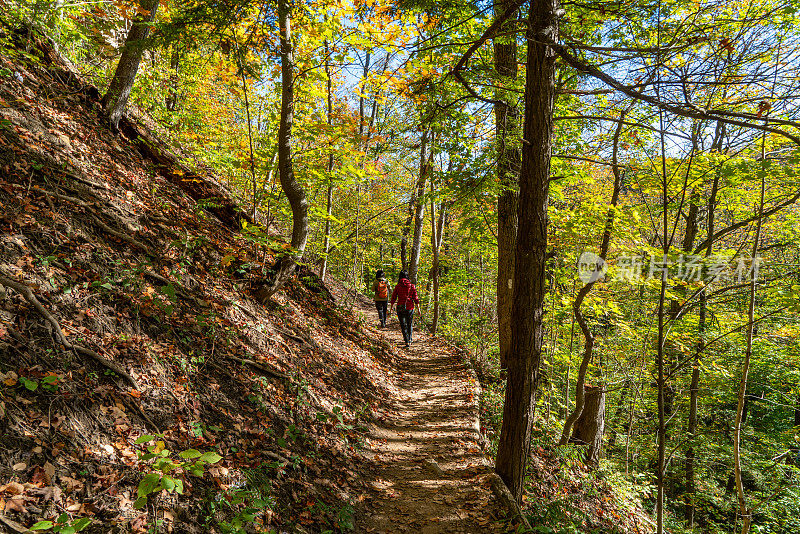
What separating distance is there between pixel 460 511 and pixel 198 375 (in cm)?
347

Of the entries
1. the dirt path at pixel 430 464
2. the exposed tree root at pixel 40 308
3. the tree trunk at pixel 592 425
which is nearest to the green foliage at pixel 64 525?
the exposed tree root at pixel 40 308

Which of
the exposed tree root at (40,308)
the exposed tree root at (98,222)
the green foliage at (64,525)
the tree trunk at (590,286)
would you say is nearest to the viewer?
the green foliage at (64,525)

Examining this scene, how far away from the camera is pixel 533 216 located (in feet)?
12.9

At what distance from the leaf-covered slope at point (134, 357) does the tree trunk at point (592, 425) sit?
603cm

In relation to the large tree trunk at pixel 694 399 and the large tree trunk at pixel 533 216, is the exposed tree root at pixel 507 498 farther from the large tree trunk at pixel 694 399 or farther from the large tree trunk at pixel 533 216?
the large tree trunk at pixel 694 399

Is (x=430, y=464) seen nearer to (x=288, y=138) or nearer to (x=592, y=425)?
(x=288, y=138)

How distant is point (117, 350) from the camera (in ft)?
11.1

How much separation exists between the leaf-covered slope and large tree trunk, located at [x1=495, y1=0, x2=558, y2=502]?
2426 mm

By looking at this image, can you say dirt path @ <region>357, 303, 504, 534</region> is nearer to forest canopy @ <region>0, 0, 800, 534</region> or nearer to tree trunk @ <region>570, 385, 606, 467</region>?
forest canopy @ <region>0, 0, 800, 534</region>

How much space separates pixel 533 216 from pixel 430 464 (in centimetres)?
386

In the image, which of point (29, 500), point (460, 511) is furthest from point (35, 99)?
point (460, 511)

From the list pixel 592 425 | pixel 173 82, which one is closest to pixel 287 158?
pixel 173 82

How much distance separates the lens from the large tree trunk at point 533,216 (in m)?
3.91

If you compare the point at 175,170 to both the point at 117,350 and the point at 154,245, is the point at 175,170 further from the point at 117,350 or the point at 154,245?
the point at 117,350
